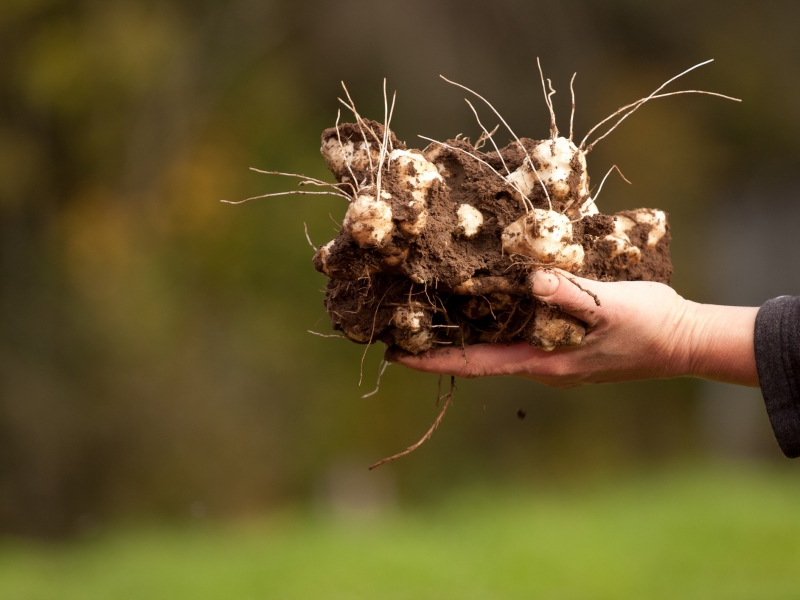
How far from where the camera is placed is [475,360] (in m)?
2.40

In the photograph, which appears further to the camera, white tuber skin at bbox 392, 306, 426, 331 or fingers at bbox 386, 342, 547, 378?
fingers at bbox 386, 342, 547, 378

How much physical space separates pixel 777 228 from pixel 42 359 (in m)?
7.89

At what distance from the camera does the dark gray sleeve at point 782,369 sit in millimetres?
2178

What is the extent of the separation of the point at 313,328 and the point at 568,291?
499 cm

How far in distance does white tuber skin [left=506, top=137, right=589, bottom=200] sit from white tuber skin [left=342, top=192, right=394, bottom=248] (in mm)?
448

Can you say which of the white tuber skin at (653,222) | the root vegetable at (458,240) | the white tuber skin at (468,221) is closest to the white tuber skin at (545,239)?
the root vegetable at (458,240)


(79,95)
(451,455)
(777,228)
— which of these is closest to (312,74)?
(79,95)

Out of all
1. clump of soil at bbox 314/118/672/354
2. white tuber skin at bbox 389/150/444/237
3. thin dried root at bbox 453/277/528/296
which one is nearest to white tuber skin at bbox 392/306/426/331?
clump of soil at bbox 314/118/672/354

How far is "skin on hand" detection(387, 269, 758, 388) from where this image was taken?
2.20 metres

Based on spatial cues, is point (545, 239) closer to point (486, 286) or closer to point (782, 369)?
point (486, 286)

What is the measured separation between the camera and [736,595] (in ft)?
13.5

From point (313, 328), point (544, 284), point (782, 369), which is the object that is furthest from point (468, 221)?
point (313, 328)

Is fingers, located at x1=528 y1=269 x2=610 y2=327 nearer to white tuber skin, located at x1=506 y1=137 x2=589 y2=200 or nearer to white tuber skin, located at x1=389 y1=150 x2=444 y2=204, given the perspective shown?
white tuber skin, located at x1=506 y1=137 x2=589 y2=200

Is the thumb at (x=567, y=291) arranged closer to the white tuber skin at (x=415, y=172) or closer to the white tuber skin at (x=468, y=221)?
the white tuber skin at (x=468, y=221)
